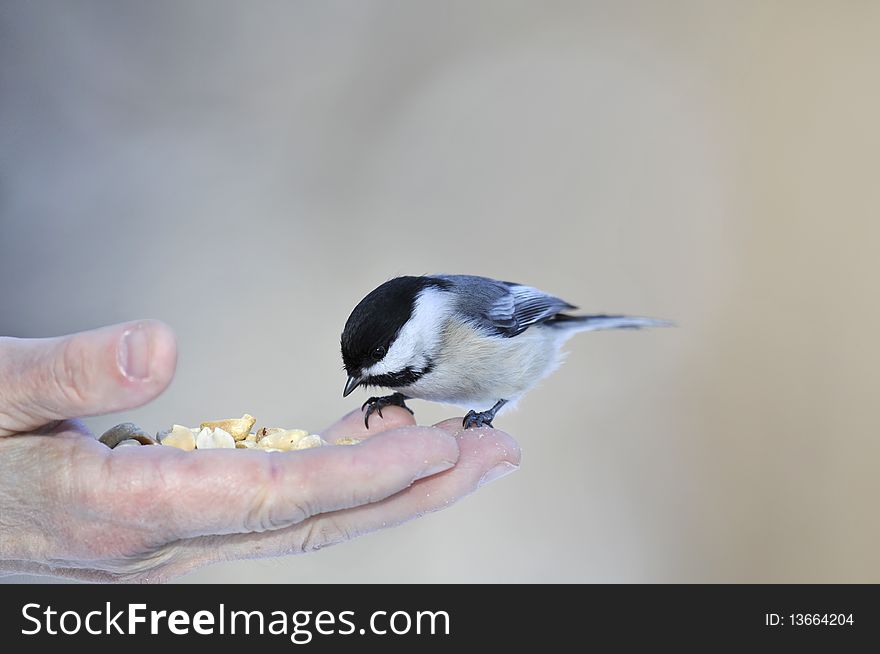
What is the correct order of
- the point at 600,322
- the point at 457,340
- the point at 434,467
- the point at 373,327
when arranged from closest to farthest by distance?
the point at 434,467, the point at 373,327, the point at 457,340, the point at 600,322

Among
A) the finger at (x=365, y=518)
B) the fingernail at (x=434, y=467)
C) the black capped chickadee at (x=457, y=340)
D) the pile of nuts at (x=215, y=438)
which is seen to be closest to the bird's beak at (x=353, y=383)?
the black capped chickadee at (x=457, y=340)

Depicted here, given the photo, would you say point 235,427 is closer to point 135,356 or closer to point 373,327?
point 373,327

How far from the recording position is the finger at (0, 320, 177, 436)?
1.93ft

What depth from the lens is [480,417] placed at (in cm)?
118

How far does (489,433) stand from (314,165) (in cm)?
125

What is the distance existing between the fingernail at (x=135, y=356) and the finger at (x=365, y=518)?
0.29 meters

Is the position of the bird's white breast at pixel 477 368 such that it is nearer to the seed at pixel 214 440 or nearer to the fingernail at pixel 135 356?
the seed at pixel 214 440

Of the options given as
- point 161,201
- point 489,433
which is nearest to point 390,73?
point 161,201

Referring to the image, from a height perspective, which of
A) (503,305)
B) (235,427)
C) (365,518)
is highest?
(503,305)

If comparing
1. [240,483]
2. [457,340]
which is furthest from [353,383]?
[240,483]

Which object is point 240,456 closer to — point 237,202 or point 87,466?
point 87,466

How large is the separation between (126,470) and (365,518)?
256mm

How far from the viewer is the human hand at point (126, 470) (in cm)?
60

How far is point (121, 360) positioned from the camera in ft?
1.93
